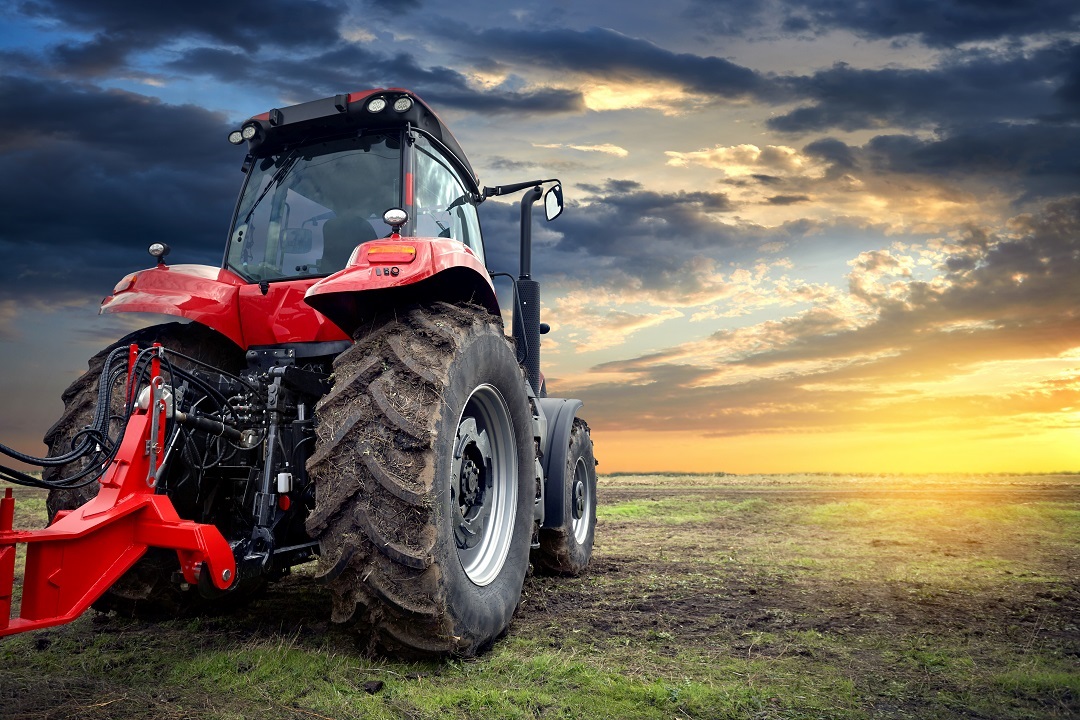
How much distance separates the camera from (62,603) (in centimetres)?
298

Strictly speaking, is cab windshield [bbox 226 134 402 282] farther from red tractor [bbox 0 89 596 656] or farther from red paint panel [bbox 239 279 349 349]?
red paint panel [bbox 239 279 349 349]

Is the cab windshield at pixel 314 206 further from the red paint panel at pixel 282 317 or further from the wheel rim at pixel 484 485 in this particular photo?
the wheel rim at pixel 484 485

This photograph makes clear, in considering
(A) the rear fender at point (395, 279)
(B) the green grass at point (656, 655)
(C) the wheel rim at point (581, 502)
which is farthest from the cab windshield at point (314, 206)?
(C) the wheel rim at point (581, 502)

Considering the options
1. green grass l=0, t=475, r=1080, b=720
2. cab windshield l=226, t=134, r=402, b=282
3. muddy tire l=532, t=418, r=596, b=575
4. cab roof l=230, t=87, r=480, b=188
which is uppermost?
cab roof l=230, t=87, r=480, b=188

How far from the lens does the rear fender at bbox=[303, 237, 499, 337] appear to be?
382cm

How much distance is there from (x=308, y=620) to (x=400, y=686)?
1.55 m

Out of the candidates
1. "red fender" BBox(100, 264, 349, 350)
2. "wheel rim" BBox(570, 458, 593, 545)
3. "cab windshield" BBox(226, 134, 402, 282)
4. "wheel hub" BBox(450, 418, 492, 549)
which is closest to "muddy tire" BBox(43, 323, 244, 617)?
"red fender" BBox(100, 264, 349, 350)

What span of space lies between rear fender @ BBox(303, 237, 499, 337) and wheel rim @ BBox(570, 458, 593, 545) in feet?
10.4

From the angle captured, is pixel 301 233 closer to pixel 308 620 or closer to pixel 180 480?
pixel 180 480

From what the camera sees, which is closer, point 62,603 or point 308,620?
point 62,603

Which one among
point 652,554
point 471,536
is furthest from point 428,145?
point 652,554

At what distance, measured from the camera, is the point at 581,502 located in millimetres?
7566

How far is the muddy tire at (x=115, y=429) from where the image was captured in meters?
4.37

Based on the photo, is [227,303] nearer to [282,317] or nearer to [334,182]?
[282,317]
